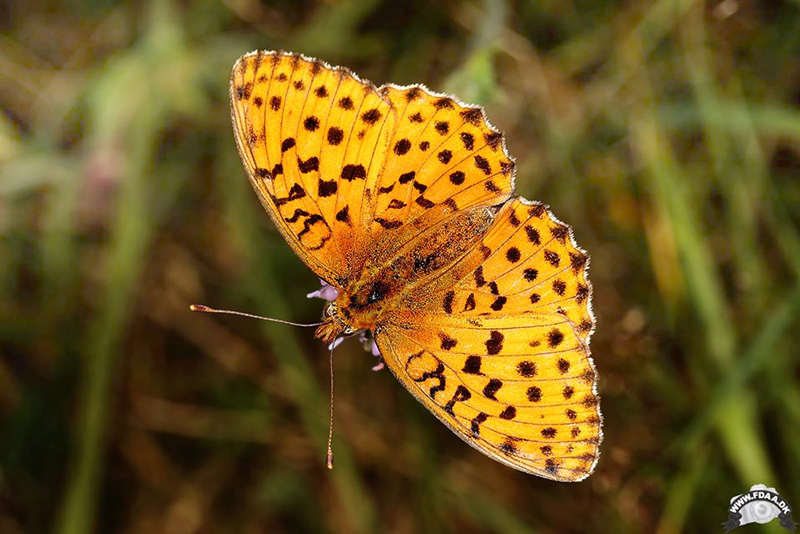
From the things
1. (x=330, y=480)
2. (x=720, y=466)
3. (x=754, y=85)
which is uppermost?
(x=754, y=85)

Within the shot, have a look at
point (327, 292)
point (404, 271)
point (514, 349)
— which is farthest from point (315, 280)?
point (514, 349)

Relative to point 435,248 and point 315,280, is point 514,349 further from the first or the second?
point 315,280

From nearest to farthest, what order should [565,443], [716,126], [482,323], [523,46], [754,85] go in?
[565,443] → [482,323] → [716,126] → [754,85] → [523,46]

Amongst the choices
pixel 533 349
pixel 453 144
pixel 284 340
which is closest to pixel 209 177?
pixel 284 340

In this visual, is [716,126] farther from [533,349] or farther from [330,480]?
[330,480]

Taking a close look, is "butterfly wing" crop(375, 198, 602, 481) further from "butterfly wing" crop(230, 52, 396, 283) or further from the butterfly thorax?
"butterfly wing" crop(230, 52, 396, 283)

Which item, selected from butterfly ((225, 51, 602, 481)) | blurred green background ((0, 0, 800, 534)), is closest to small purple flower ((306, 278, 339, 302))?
butterfly ((225, 51, 602, 481))

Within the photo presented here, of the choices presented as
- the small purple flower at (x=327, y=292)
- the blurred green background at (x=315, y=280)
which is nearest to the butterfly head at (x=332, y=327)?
the small purple flower at (x=327, y=292)
